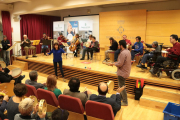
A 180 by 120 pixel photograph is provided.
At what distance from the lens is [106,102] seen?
243 cm

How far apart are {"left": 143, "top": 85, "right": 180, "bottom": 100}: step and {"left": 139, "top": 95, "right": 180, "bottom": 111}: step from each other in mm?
95

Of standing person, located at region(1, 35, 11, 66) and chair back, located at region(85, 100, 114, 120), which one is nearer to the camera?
chair back, located at region(85, 100, 114, 120)

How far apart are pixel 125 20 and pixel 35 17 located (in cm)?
613

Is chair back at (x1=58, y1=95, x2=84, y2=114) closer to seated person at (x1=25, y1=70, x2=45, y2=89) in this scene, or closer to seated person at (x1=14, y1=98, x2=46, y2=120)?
seated person at (x1=14, y1=98, x2=46, y2=120)

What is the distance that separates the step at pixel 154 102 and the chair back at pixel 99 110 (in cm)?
205

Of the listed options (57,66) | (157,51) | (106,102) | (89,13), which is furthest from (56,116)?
(89,13)

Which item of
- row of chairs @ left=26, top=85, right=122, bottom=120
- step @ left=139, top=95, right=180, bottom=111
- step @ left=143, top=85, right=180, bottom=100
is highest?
row of chairs @ left=26, top=85, right=122, bottom=120

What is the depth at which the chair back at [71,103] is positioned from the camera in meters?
2.47

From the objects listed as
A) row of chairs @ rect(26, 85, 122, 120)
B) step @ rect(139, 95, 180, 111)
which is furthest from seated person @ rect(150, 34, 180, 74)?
row of chairs @ rect(26, 85, 122, 120)

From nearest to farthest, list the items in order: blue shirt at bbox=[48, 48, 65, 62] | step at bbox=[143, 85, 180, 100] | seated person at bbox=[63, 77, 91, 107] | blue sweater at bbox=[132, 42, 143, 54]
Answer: seated person at bbox=[63, 77, 91, 107], step at bbox=[143, 85, 180, 100], blue shirt at bbox=[48, 48, 65, 62], blue sweater at bbox=[132, 42, 143, 54]

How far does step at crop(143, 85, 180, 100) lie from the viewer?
396 cm

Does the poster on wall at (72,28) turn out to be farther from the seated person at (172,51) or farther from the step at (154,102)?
the step at (154,102)

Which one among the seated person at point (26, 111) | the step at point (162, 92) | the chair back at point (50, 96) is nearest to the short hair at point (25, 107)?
the seated person at point (26, 111)

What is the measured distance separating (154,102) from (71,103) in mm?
2377
